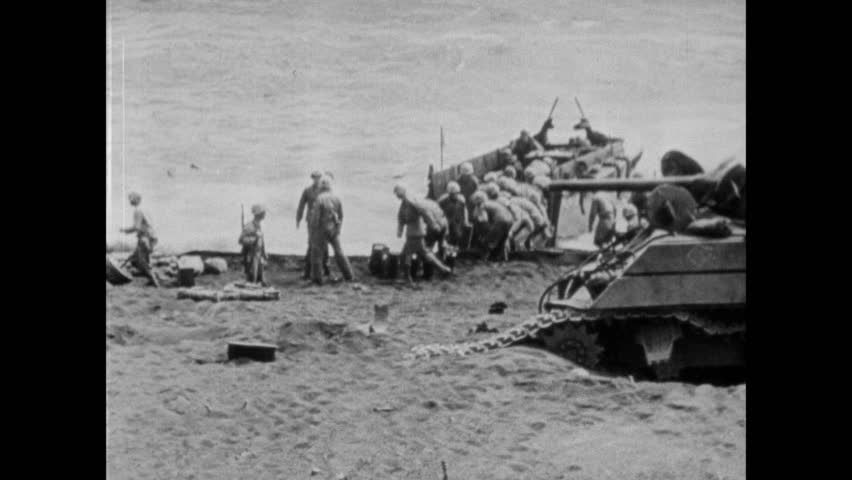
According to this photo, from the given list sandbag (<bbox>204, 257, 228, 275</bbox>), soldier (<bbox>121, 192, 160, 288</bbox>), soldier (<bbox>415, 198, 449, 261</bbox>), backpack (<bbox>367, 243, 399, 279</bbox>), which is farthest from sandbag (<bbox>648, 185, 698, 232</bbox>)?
soldier (<bbox>121, 192, 160, 288</bbox>)

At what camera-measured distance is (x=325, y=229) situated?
8125mm

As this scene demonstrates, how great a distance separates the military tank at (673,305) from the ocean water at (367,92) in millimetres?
257

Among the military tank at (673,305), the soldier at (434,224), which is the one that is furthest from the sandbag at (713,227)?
the soldier at (434,224)

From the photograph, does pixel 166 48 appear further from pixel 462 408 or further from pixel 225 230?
pixel 462 408

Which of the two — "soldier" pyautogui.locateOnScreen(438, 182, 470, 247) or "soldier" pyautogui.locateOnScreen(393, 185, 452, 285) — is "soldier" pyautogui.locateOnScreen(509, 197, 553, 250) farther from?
"soldier" pyautogui.locateOnScreen(393, 185, 452, 285)

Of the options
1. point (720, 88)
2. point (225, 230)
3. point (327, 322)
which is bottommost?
point (327, 322)

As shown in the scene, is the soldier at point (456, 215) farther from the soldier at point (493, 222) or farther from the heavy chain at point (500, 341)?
the heavy chain at point (500, 341)

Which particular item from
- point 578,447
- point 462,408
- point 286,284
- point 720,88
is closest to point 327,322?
point 286,284

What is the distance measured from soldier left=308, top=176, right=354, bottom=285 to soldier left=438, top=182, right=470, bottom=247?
629 mm

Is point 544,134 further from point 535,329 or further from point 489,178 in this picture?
point 535,329

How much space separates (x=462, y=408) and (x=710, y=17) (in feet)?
9.03

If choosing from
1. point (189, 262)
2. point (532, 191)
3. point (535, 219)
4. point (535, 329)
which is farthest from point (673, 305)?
point (189, 262)

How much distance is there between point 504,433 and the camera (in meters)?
7.86

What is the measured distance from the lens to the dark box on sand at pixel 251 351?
7961mm
